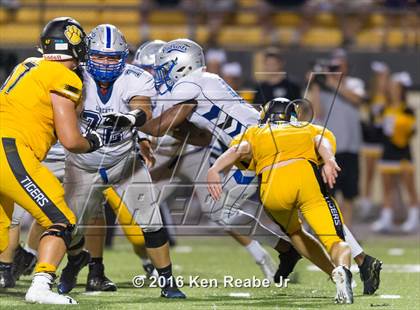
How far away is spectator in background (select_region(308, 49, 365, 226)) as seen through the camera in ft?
36.2

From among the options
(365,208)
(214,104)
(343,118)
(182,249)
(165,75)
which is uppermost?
(165,75)

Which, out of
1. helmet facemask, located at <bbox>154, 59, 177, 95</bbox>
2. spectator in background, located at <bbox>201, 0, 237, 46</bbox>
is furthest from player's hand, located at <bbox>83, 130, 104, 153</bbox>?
spectator in background, located at <bbox>201, 0, 237, 46</bbox>

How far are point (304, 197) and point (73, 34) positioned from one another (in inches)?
65.1

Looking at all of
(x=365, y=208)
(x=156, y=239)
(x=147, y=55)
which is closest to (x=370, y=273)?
(x=156, y=239)

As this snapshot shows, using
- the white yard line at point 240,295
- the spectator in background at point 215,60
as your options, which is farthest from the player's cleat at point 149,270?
the spectator in background at point 215,60

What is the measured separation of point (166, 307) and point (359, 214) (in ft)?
24.5

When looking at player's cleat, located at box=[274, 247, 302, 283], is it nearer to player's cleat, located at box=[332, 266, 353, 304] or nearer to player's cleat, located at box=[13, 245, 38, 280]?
player's cleat, located at box=[332, 266, 353, 304]

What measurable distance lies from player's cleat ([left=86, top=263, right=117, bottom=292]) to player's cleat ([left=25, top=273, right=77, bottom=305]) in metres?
1.16

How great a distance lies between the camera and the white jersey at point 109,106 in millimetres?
6598

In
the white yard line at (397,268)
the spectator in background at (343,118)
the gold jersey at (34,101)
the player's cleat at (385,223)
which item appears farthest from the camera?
the player's cleat at (385,223)

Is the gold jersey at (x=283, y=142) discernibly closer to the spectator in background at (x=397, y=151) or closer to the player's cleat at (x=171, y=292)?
the player's cleat at (x=171, y=292)

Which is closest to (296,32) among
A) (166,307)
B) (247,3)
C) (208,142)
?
(247,3)

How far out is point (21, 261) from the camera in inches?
289

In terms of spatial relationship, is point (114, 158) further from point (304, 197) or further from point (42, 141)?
point (304, 197)
